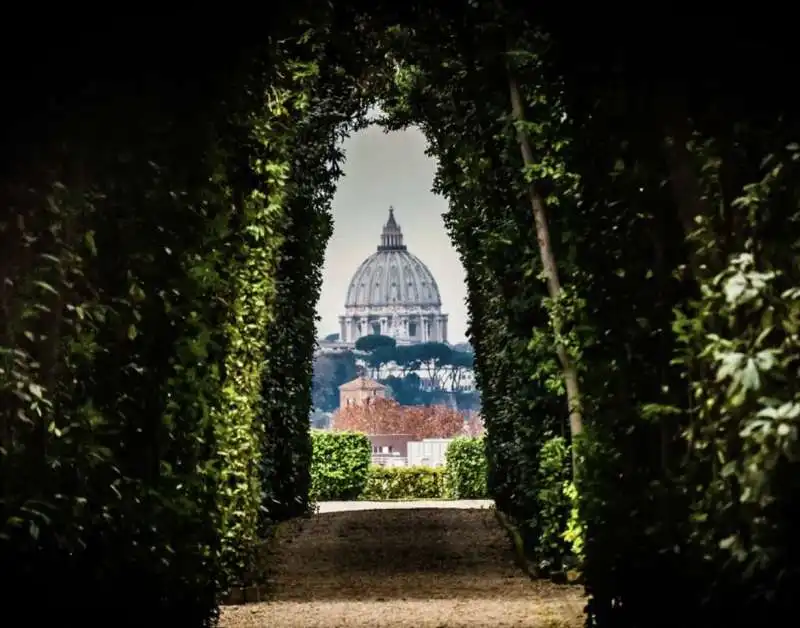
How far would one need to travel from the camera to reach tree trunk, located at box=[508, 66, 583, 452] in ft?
45.1

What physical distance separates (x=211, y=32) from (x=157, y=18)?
0.95 m

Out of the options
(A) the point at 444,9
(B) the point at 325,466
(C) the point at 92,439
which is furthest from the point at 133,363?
(B) the point at 325,466

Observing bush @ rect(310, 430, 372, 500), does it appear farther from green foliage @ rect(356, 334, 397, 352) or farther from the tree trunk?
green foliage @ rect(356, 334, 397, 352)

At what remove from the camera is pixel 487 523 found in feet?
75.6

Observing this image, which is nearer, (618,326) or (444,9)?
→ (618,326)

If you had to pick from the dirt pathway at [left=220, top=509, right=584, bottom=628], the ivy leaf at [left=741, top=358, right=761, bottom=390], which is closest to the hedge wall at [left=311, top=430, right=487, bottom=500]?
the dirt pathway at [left=220, top=509, right=584, bottom=628]

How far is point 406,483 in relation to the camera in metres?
42.2

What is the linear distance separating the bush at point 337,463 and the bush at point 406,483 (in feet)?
11.3

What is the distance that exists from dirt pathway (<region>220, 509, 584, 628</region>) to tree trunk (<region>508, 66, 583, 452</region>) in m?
1.79

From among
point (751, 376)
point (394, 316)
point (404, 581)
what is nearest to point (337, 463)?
point (404, 581)

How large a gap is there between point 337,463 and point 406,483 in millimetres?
5032

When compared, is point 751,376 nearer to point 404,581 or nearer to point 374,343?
point 404,581

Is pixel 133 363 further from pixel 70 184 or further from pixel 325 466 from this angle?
pixel 325 466

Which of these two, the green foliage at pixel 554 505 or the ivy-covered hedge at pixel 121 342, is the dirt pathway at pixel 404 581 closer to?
the green foliage at pixel 554 505
